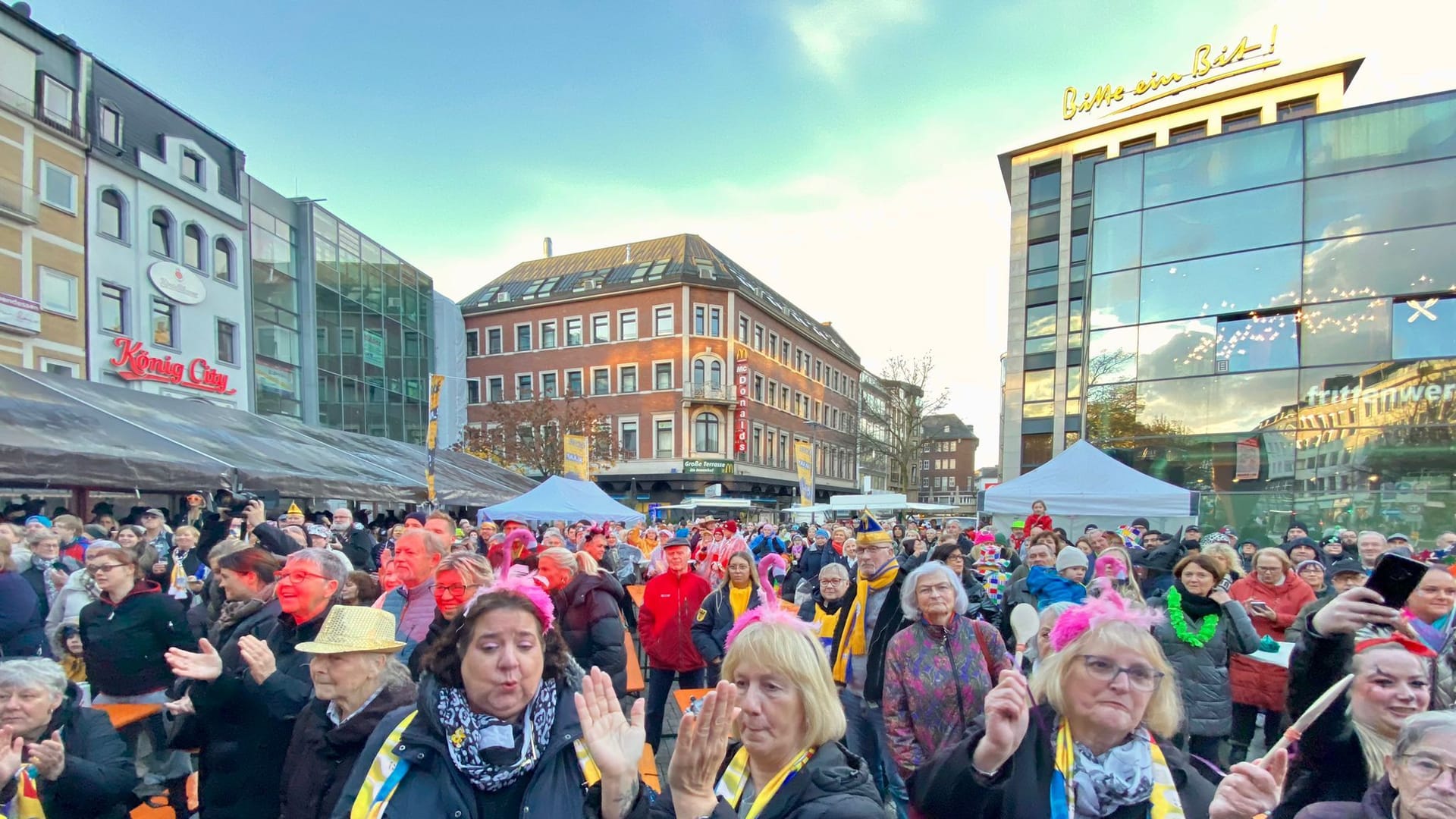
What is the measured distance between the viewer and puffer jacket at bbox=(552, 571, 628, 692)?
459cm

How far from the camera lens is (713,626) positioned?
543cm

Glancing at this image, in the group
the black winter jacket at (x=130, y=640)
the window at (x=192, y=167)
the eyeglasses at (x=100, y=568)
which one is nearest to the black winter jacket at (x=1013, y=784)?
the black winter jacket at (x=130, y=640)

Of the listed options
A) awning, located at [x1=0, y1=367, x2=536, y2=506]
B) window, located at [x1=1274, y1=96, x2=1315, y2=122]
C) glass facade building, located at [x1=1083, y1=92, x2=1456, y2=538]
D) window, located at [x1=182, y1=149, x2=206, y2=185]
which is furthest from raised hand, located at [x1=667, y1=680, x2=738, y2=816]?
window, located at [x1=1274, y1=96, x2=1315, y2=122]

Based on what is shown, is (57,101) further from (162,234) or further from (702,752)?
(702,752)

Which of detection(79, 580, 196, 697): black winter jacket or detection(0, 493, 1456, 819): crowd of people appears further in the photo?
detection(79, 580, 196, 697): black winter jacket

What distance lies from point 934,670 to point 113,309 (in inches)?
996

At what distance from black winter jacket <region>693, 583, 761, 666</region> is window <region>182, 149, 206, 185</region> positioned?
25654mm

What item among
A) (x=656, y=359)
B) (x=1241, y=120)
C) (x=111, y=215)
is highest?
(x=1241, y=120)

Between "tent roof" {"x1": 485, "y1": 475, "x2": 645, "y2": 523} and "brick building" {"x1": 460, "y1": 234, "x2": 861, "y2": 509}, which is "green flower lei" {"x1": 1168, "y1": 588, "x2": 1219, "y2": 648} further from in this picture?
"brick building" {"x1": 460, "y1": 234, "x2": 861, "y2": 509}

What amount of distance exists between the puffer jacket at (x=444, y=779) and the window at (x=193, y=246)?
86.4ft

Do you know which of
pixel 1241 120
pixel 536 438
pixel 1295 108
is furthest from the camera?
pixel 536 438

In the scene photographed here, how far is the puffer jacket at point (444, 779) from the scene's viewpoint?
1.84 meters

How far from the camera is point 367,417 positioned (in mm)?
29797

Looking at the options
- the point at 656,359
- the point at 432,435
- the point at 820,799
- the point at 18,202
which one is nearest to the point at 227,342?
the point at 18,202
